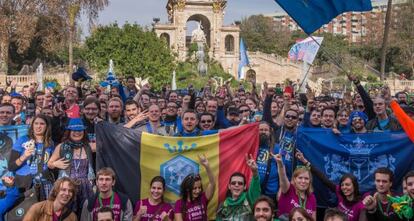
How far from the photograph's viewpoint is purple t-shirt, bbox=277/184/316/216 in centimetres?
666

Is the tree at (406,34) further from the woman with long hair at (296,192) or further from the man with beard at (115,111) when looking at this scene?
the woman with long hair at (296,192)

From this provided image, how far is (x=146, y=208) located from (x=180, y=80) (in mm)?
42806

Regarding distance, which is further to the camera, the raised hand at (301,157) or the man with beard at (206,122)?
the man with beard at (206,122)

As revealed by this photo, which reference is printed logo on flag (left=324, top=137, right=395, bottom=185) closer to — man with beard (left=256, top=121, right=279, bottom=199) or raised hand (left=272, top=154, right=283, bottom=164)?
man with beard (left=256, top=121, right=279, bottom=199)

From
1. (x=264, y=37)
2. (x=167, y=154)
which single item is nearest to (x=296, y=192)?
(x=167, y=154)

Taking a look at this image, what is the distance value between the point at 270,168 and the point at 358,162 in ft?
4.59

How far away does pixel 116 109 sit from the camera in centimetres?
848

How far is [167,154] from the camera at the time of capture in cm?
766

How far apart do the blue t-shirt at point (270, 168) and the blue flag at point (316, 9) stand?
7.76 ft

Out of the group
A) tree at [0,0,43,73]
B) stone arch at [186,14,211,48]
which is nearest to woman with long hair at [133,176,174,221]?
tree at [0,0,43,73]

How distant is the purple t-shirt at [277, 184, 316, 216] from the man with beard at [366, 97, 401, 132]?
2.47m

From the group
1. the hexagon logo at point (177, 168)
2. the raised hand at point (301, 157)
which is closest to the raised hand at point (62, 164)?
the hexagon logo at point (177, 168)

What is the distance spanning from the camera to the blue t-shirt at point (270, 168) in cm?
732

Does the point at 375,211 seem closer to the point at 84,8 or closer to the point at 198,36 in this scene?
the point at 84,8
